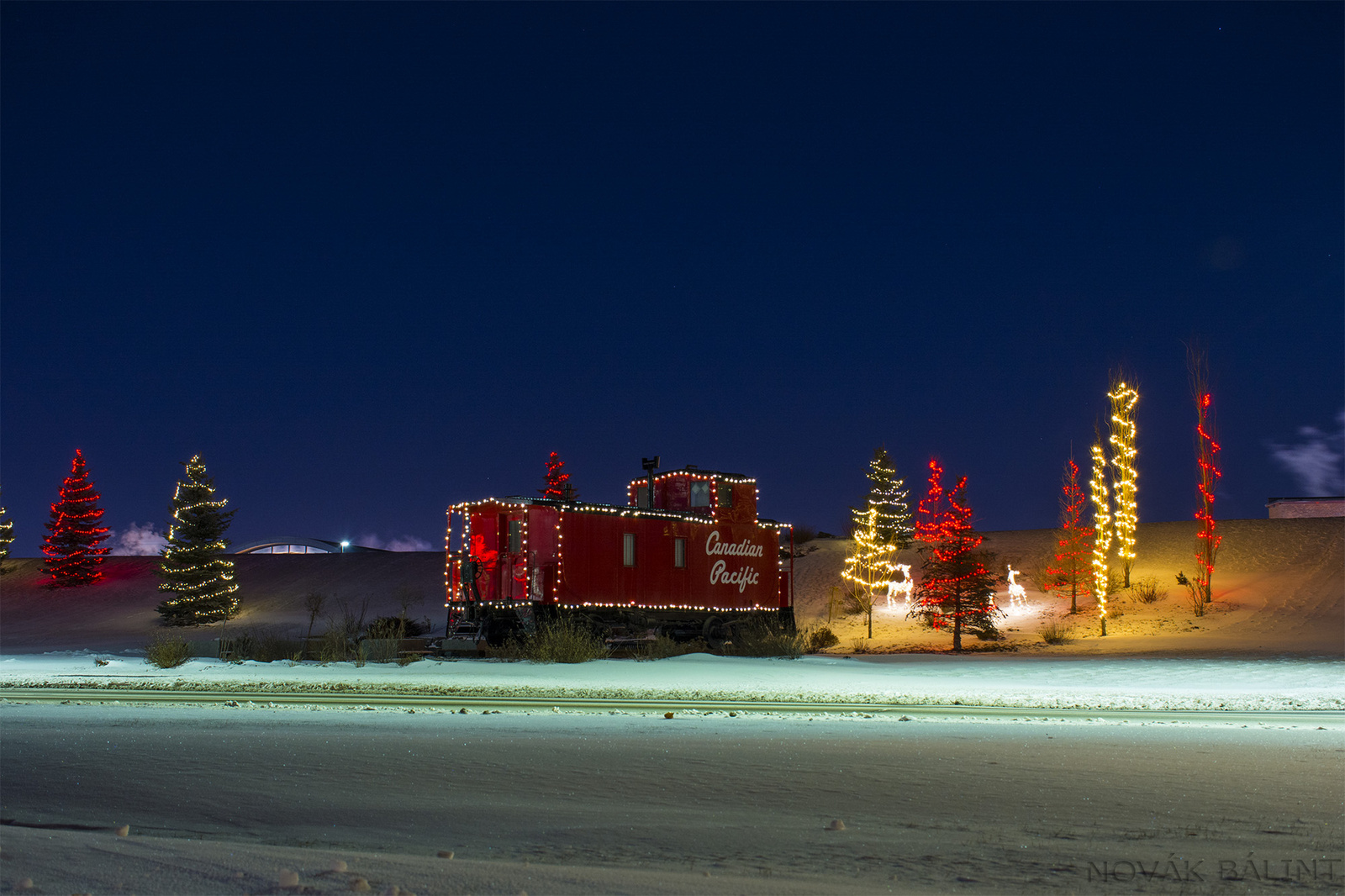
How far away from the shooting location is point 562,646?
22.3 meters

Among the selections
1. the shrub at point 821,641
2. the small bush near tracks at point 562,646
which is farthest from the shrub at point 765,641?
the small bush near tracks at point 562,646

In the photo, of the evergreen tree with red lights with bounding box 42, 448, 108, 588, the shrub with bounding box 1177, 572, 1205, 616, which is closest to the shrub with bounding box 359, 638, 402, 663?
the shrub with bounding box 1177, 572, 1205, 616

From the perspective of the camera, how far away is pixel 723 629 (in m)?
29.0

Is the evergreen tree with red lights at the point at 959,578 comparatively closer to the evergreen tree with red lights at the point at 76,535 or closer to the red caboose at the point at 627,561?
the red caboose at the point at 627,561

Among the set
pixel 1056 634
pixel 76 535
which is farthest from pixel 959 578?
pixel 76 535

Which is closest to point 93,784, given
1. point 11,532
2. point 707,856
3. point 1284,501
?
point 707,856

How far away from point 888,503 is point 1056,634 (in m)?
24.7

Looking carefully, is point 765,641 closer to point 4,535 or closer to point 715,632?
point 715,632

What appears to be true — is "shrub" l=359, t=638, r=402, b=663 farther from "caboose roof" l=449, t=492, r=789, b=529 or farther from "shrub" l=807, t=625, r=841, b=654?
"shrub" l=807, t=625, r=841, b=654

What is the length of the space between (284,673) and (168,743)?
10.7 metres

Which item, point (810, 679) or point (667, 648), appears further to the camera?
point (667, 648)

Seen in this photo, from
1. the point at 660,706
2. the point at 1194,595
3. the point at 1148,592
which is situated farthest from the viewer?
the point at 1148,592

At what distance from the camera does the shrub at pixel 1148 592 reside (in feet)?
122

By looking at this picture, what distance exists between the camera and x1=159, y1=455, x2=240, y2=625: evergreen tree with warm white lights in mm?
44375
